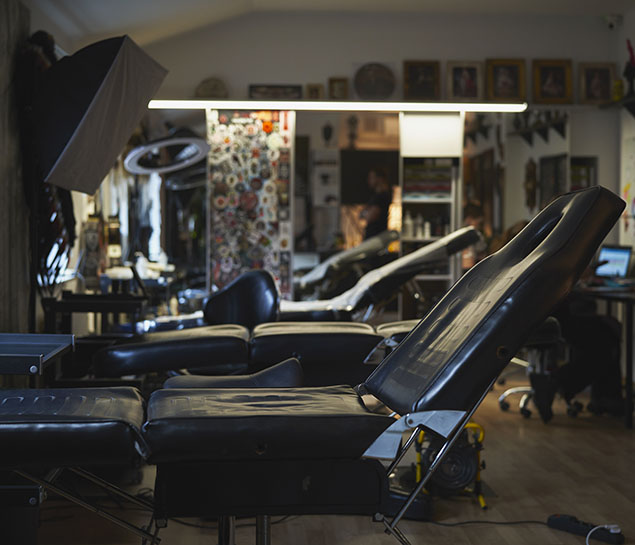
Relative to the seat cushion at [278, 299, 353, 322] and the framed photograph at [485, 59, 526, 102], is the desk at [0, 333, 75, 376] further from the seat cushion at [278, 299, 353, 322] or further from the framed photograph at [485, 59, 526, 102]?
the framed photograph at [485, 59, 526, 102]

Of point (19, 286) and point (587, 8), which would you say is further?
point (587, 8)

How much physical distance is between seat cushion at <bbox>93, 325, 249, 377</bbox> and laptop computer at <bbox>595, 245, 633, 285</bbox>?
3585mm

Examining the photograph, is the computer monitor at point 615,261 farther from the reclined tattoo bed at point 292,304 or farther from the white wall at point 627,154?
the reclined tattoo bed at point 292,304

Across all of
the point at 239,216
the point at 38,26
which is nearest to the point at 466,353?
the point at 38,26

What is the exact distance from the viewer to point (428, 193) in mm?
6852

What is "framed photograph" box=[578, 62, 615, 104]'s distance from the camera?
7043mm

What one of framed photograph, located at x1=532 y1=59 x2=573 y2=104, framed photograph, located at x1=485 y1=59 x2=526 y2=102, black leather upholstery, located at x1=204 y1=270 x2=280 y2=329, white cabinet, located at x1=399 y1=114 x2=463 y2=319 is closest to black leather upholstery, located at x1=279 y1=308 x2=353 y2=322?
black leather upholstery, located at x1=204 y1=270 x2=280 y2=329

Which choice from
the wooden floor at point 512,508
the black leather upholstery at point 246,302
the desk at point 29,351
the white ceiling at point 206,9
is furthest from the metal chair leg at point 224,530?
the white ceiling at point 206,9

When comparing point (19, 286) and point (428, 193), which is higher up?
point (428, 193)

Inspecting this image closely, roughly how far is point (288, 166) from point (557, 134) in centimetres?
233

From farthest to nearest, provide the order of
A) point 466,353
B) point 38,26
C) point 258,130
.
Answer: point 258,130 → point 38,26 → point 466,353

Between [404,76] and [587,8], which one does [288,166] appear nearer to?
[404,76]

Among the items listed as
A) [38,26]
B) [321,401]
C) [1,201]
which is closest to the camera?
[321,401]

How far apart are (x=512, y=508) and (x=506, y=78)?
4736mm
